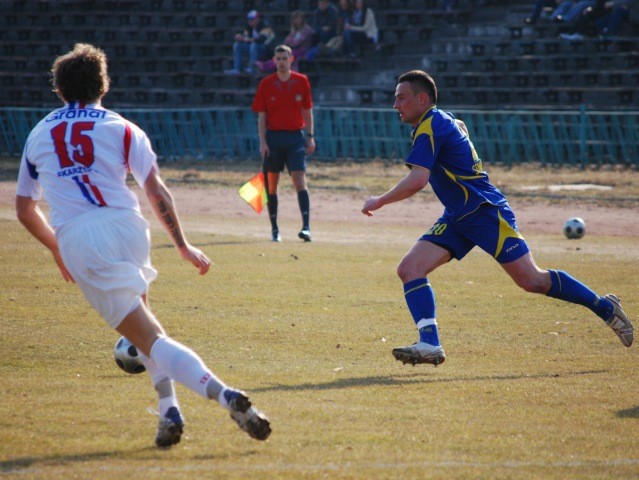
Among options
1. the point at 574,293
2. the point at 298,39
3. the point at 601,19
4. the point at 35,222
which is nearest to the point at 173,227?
the point at 35,222

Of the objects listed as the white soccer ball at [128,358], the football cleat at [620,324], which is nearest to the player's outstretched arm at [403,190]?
the football cleat at [620,324]

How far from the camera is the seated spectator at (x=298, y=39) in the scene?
28781 mm

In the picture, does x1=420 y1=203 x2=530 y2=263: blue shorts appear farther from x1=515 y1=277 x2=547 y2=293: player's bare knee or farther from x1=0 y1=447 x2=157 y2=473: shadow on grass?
x1=0 y1=447 x2=157 y2=473: shadow on grass

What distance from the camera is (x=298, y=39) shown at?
95.8 feet

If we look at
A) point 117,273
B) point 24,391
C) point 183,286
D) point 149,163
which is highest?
point 149,163

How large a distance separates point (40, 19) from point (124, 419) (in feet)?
101

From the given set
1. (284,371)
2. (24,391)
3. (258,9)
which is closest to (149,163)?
(24,391)

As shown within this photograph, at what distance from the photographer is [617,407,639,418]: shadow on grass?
608cm

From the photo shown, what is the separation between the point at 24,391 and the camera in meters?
6.46

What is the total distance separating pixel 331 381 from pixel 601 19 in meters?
21.7

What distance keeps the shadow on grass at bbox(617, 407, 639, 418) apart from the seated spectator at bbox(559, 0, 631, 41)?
2154 cm

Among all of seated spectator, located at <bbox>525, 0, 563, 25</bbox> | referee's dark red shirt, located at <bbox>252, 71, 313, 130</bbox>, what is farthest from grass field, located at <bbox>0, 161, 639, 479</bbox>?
seated spectator, located at <bbox>525, 0, 563, 25</bbox>

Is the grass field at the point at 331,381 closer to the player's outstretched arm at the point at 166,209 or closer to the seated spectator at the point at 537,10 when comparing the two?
the player's outstretched arm at the point at 166,209

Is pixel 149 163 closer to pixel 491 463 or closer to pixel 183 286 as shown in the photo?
pixel 491 463
